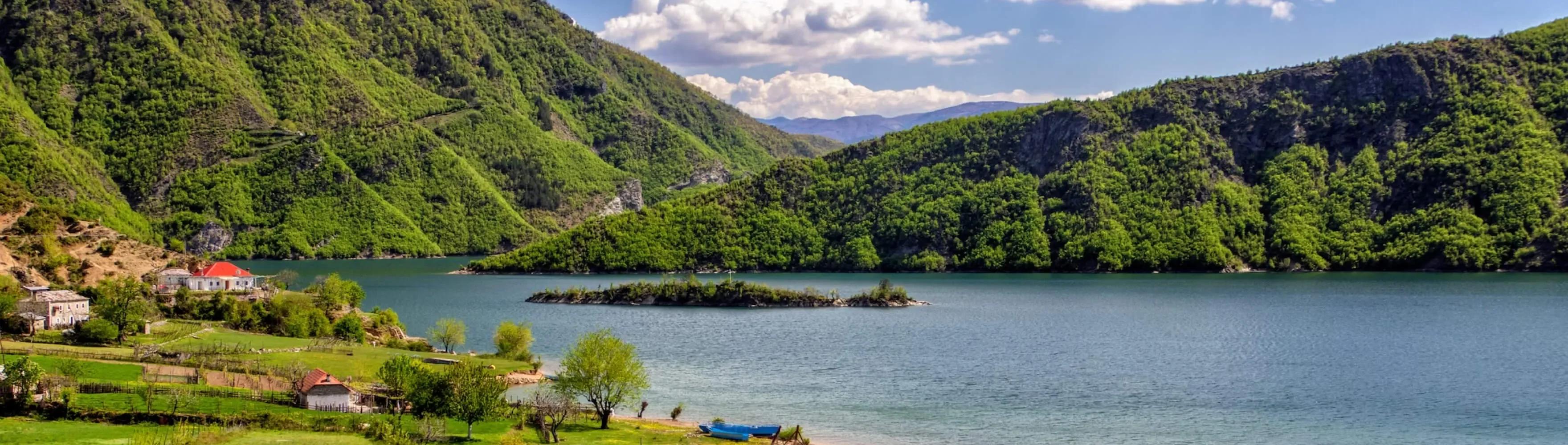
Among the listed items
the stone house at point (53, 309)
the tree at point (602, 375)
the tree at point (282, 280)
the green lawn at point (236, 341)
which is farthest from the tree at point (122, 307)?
the tree at point (602, 375)

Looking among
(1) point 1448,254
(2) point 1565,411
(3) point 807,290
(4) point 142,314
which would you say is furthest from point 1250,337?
(1) point 1448,254

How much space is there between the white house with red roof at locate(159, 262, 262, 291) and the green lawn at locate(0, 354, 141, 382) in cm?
4456

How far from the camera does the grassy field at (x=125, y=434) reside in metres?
40.1

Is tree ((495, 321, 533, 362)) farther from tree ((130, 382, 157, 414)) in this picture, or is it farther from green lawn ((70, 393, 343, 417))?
tree ((130, 382, 157, 414))

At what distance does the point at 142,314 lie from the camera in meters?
75.9

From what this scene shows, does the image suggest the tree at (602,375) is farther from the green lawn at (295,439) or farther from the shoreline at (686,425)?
the green lawn at (295,439)

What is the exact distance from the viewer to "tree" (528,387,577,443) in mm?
47031

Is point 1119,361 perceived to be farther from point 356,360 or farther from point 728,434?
point 356,360

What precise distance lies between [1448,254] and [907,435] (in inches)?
5578

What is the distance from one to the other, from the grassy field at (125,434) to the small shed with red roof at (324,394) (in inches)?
217

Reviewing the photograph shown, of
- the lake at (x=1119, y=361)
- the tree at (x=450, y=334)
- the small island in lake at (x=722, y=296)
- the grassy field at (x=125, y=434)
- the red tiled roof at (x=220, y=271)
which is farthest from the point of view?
the small island in lake at (x=722, y=296)

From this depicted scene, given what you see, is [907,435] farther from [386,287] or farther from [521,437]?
[386,287]

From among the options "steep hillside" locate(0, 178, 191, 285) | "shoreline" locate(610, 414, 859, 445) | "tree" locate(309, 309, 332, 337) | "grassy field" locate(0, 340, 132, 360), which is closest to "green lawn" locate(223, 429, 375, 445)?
"shoreline" locate(610, 414, 859, 445)

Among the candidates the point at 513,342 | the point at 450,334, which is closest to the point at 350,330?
the point at 450,334
